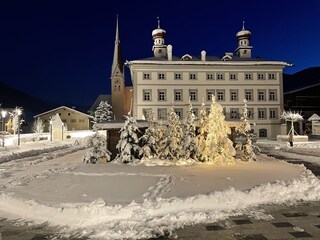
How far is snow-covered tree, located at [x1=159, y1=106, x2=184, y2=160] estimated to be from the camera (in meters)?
20.5

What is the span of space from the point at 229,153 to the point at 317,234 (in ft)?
40.4

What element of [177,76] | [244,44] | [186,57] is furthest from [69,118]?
[244,44]

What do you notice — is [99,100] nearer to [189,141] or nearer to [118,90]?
[118,90]

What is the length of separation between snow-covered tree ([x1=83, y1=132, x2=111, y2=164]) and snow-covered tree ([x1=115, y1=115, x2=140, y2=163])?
0.90 m

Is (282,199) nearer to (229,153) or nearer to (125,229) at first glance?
(125,229)

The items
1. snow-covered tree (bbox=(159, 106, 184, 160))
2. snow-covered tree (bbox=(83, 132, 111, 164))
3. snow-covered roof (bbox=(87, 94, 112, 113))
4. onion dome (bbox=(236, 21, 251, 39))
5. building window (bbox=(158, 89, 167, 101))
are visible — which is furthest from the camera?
snow-covered roof (bbox=(87, 94, 112, 113))

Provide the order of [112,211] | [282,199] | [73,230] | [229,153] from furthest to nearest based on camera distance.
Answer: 1. [229,153]
2. [282,199]
3. [112,211]
4. [73,230]

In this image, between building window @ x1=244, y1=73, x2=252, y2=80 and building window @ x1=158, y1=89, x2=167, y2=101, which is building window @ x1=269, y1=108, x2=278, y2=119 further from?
building window @ x1=158, y1=89, x2=167, y2=101

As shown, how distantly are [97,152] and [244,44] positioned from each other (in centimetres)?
5031

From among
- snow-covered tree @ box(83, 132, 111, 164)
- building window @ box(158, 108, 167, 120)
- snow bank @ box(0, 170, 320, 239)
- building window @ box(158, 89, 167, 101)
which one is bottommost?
snow bank @ box(0, 170, 320, 239)

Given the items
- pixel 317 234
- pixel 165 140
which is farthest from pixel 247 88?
pixel 317 234

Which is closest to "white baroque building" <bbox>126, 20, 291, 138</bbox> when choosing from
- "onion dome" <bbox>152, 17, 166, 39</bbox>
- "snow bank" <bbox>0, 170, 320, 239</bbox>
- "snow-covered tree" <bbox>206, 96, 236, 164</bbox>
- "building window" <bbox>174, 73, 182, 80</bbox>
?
"building window" <bbox>174, 73, 182, 80</bbox>

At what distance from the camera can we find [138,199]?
9.48 metres

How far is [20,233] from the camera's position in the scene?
23.1ft
